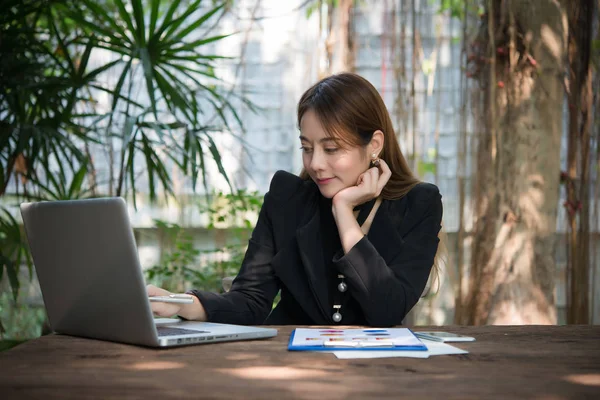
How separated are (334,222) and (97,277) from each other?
0.86 meters

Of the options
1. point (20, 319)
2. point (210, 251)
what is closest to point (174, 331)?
point (210, 251)

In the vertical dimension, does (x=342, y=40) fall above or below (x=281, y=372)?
above

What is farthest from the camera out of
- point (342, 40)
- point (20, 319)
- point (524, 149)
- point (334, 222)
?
point (20, 319)

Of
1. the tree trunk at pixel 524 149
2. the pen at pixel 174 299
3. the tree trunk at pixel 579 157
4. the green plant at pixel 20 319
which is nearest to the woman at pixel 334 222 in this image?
the pen at pixel 174 299

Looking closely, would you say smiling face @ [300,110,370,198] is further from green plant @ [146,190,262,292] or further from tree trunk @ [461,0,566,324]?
green plant @ [146,190,262,292]

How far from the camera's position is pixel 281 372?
1.06 meters

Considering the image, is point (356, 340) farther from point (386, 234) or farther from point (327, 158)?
point (327, 158)

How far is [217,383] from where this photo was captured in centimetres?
98

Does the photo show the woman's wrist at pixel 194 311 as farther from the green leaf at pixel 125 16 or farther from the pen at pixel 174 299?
the green leaf at pixel 125 16

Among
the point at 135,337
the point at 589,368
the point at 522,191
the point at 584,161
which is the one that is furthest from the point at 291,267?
the point at 584,161

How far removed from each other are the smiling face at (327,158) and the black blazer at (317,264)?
10 centimetres

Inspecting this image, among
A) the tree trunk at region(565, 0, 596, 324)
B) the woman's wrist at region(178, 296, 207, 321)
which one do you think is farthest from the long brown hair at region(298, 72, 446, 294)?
the tree trunk at region(565, 0, 596, 324)

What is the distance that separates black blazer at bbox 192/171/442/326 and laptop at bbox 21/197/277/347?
0.34 m

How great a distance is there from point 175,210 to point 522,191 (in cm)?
196
